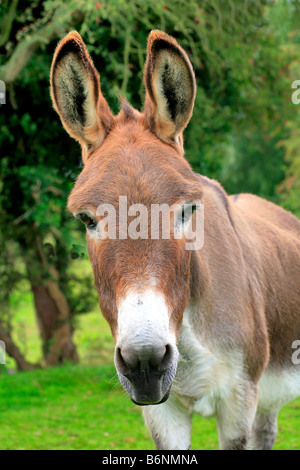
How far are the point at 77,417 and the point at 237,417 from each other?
419 centimetres

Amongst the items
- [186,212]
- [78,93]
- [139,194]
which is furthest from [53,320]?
[139,194]

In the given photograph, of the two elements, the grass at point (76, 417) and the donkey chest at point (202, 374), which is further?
the grass at point (76, 417)

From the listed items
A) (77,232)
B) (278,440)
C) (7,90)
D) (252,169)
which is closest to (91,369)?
(77,232)

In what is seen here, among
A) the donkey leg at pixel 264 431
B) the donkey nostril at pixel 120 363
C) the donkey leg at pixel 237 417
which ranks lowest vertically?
the donkey leg at pixel 264 431

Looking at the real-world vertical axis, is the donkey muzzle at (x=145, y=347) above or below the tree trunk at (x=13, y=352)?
above

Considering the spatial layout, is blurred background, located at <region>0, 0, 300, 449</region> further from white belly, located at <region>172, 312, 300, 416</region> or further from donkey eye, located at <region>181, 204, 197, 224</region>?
donkey eye, located at <region>181, 204, 197, 224</region>

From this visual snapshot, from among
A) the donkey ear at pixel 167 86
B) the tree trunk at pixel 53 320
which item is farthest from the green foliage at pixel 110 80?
the donkey ear at pixel 167 86

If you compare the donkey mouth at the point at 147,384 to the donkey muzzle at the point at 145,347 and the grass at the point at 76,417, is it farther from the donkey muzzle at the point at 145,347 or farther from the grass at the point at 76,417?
the grass at the point at 76,417

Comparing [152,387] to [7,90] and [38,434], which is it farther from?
[7,90]

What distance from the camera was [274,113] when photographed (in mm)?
9484

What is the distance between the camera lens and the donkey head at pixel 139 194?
7.39 ft

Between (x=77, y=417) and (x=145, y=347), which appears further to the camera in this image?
(x=77, y=417)

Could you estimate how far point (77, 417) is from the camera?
23.2 feet

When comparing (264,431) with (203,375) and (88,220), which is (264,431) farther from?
(88,220)
